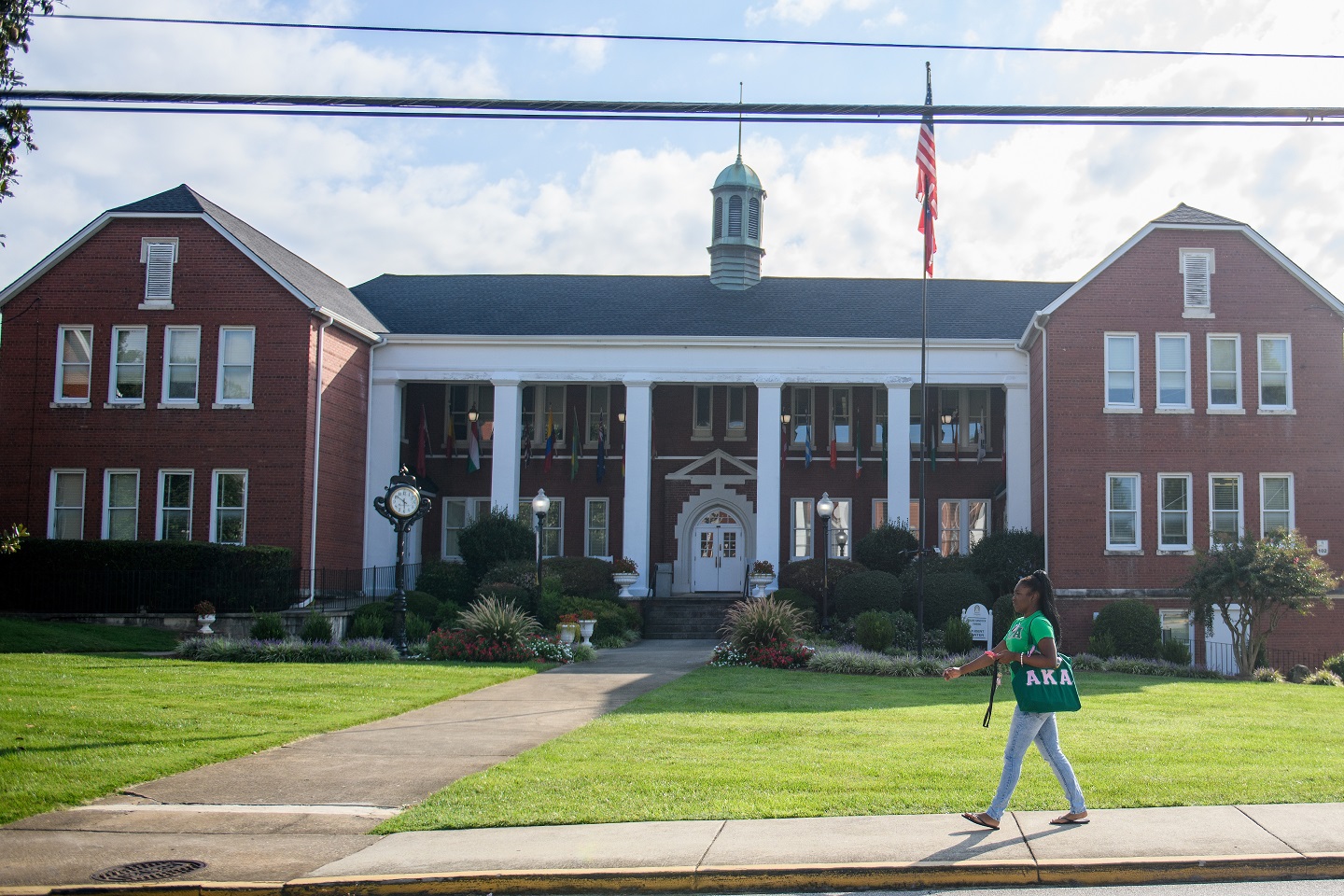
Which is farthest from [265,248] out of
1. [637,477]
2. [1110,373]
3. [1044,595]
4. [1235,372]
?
[1044,595]

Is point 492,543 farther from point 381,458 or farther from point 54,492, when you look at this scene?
point 54,492

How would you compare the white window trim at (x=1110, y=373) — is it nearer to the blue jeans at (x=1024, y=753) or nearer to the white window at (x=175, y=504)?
the white window at (x=175, y=504)

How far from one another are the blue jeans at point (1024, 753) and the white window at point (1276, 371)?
2404 centimetres

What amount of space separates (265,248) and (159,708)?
19101mm

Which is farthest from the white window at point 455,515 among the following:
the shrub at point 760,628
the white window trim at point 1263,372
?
the white window trim at point 1263,372

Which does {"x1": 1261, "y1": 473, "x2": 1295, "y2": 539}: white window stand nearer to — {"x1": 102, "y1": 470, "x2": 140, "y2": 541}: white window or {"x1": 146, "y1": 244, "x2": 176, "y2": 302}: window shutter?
{"x1": 146, "y1": 244, "x2": 176, "y2": 302}: window shutter

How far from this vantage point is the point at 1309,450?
2992 centimetres

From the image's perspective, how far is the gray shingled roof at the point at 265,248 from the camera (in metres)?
30.4

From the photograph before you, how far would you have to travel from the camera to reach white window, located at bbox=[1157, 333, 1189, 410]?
3033 centimetres

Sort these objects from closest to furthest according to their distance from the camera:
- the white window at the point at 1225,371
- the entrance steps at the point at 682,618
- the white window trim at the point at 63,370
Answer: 1. the white window at the point at 1225,371
2. the white window trim at the point at 63,370
3. the entrance steps at the point at 682,618

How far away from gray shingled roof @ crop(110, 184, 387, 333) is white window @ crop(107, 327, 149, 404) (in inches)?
113

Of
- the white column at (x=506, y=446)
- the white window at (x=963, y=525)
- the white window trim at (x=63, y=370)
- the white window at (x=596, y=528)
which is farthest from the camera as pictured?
the white window at (x=596, y=528)

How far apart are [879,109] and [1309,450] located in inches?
849

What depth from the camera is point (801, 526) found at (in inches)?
1471
